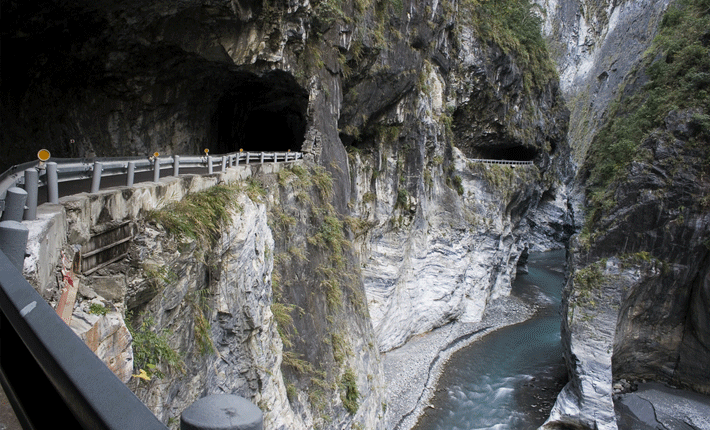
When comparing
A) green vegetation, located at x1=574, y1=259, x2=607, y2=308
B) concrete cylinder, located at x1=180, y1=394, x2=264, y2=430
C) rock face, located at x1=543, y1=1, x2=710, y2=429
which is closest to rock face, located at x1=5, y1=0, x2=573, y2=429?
concrete cylinder, located at x1=180, y1=394, x2=264, y2=430

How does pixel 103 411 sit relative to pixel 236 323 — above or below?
above

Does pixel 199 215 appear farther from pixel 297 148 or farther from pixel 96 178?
pixel 297 148

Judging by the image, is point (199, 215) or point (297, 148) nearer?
point (199, 215)

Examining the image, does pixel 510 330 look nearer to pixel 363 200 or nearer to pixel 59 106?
pixel 363 200

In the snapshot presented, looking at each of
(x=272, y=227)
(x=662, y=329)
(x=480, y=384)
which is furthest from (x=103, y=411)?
(x=662, y=329)

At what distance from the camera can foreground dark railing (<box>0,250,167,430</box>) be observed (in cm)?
104

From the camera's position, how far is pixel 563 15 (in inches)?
2431

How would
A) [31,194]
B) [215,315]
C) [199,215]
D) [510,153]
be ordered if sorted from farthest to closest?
[510,153] → [215,315] → [199,215] → [31,194]

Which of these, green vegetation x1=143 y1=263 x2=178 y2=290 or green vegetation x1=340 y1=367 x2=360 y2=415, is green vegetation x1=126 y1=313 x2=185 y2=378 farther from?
green vegetation x1=340 y1=367 x2=360 y2=415

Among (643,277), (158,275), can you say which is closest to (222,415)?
(158,275)

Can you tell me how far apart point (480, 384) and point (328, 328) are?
A: 1423 centimetres

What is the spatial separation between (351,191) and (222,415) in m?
21.2

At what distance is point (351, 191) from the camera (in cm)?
2234

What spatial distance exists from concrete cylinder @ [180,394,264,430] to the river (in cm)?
1995
